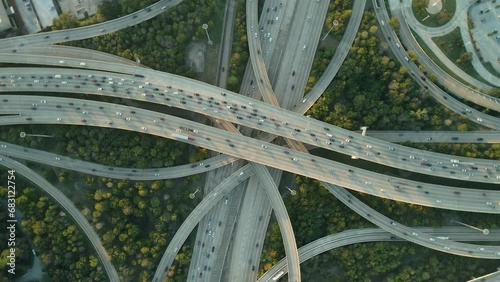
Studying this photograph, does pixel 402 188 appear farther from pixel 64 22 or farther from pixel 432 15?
pixel 64 22

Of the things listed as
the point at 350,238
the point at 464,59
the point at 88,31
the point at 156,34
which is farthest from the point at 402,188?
the point at 88,31

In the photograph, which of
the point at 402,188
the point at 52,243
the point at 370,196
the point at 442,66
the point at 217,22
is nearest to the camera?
the point at 52,243

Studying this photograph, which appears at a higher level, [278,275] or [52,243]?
[52,243]

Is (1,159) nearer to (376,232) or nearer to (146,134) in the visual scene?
(146,134)

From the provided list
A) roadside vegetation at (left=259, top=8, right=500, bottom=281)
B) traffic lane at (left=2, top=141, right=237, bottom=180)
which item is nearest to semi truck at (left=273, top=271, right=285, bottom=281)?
roadside vegetation at (left=259, top=8, right=500, bottom=281)

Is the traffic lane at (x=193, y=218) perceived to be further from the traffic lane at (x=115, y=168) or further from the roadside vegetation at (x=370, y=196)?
the roadside vegetation at (x=370, y=196)

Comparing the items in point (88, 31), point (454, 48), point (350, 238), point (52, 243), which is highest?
point (454, 48)

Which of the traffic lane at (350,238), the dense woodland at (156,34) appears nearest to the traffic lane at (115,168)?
the dense woodland at (156,34)

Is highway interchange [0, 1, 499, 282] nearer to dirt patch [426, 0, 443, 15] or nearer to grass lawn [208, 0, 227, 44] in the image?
grass lawn [208, 0, 227, 44]

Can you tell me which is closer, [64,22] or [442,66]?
[64,22]
